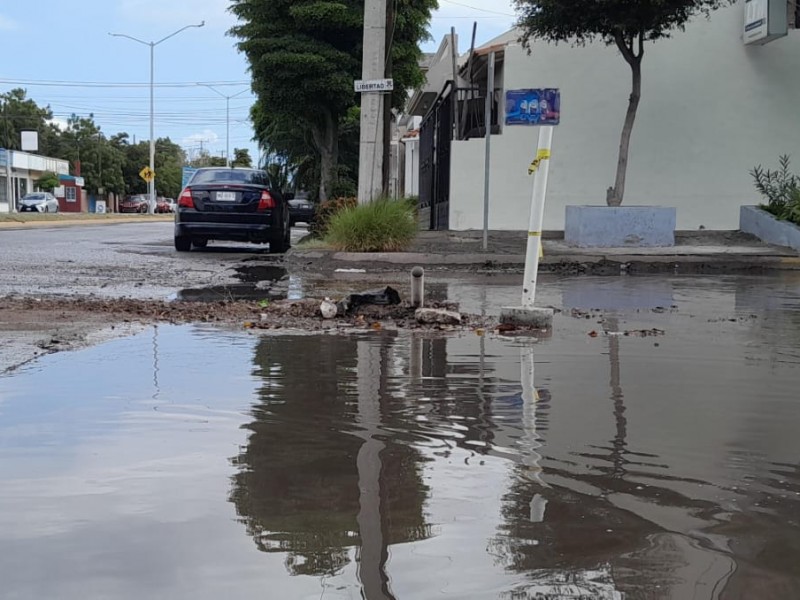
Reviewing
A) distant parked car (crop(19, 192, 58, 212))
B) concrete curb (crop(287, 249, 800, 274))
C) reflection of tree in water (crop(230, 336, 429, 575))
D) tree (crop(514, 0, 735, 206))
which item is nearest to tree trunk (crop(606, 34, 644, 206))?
tree (crop(514, 0, 735, 206))

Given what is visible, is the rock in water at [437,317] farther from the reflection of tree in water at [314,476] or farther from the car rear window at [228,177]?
the car rear window at [228,177]

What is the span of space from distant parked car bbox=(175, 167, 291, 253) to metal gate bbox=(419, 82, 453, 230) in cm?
515

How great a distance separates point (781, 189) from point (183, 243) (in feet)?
36.2

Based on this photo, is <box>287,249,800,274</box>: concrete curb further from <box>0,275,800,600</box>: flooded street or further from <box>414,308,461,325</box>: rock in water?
<box>0,275,800,600</box>: flooded street

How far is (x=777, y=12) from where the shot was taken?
16797mm

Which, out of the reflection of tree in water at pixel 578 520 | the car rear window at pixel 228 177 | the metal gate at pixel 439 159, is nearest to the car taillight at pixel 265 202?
the car rear window at pixel 228 177

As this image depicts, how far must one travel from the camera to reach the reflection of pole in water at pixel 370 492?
2629mm

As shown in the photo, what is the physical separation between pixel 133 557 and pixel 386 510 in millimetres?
883

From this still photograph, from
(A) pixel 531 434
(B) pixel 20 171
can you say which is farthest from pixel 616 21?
(B) pixel 20 171

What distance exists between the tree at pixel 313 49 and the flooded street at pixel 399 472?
19423mm

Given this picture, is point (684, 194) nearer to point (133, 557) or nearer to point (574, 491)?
point (574, 491)

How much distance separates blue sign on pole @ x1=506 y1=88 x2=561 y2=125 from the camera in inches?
350

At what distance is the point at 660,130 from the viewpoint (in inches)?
729

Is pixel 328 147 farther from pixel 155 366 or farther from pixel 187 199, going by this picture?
pixel 155 366
